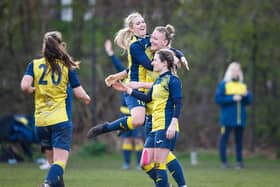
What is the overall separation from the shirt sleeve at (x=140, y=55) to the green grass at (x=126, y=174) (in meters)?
2.07

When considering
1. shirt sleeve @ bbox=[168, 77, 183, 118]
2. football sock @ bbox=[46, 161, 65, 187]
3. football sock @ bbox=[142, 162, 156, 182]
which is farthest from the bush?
shirt sleeve @ bbox=[168, 77, 183, 118]

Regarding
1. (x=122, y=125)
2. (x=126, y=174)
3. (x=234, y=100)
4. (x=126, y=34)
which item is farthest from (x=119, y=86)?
(x=234, y=100)

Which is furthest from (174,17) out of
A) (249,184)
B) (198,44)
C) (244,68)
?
(249,184)

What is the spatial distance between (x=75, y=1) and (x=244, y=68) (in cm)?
441

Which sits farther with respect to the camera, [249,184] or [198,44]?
[198,44]

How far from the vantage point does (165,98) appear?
9.11m

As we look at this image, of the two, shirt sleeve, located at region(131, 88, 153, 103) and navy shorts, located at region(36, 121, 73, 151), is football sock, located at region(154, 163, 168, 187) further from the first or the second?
navy shorts, located at region(36, 121, 73, 151)

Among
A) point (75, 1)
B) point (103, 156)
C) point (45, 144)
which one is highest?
point (75, 1)

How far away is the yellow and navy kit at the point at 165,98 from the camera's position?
9.00 meters

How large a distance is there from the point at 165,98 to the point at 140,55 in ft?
3.44

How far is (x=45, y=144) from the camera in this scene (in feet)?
30.3

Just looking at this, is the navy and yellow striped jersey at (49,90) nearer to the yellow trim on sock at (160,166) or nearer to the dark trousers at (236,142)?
the yellow trim on sock at (160,166)

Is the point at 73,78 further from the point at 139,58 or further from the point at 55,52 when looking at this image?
the point at 139,58

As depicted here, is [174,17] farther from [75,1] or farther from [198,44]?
[75,1]
